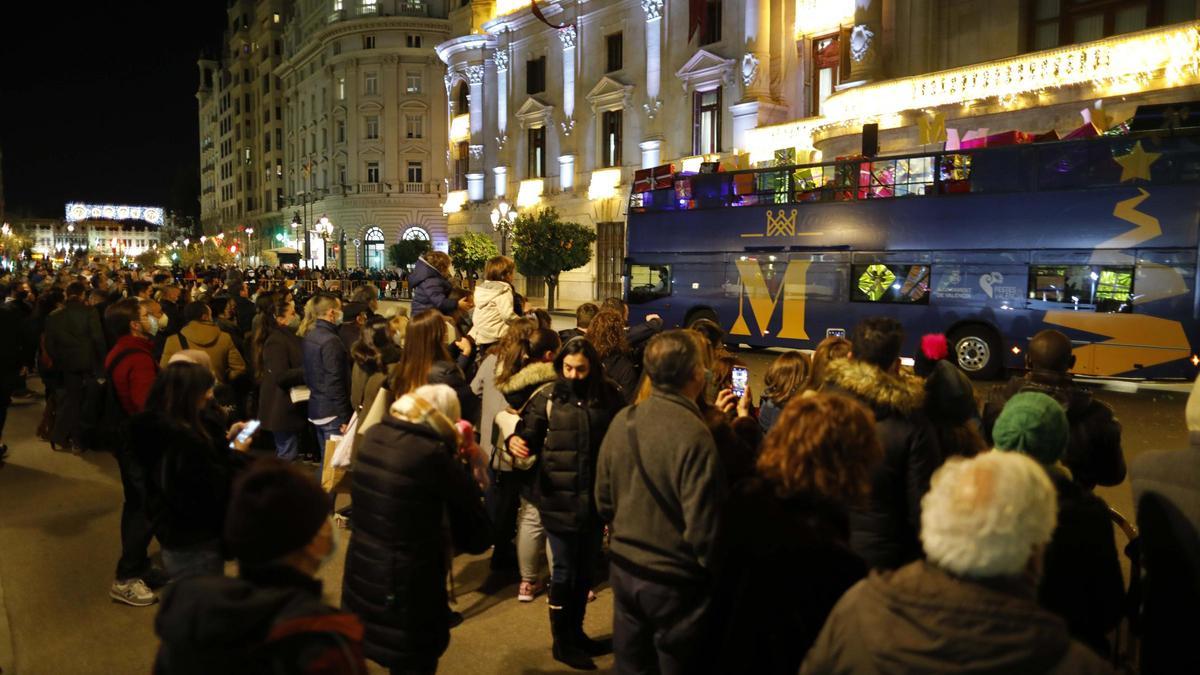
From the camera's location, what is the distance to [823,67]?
93.6 ft

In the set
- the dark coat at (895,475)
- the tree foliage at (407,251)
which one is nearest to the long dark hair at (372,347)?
the dark coat at (895,475)

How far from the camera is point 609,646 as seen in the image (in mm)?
4789

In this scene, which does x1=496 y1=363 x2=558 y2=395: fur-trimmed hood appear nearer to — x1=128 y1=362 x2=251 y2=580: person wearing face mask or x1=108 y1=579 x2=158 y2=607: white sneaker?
x1=128 y1=362 x2=251 y2=580: person wearing face mask

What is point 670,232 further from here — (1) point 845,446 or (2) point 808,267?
(1) point 845,446

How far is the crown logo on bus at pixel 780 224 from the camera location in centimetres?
1810

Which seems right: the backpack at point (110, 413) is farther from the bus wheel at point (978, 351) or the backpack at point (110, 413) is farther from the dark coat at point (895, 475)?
the bus wheel at point (978, 351)

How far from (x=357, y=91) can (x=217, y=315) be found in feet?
191

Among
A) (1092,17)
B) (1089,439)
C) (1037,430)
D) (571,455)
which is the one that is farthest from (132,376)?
(1092,17)

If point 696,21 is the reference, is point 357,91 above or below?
above

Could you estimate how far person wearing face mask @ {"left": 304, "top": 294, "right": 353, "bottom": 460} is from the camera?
22.8ft

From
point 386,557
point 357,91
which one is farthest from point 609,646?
point 357,91

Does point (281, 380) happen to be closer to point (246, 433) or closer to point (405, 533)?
point (246, 433)

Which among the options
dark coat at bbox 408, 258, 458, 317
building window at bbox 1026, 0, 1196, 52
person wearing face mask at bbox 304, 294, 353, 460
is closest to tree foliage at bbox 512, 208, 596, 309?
building window at bbox 1026, 0, 1196, 52

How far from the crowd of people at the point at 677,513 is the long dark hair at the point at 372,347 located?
52 cm
